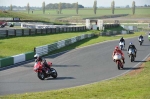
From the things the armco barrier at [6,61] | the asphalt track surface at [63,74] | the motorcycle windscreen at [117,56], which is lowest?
the asphalt track surface at [63,74]

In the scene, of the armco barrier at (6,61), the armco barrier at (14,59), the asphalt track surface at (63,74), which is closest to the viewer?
the asphalt track surface at (63,74)

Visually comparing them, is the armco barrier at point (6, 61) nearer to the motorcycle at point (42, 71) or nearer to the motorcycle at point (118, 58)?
the motorcycle at point (42, 71)

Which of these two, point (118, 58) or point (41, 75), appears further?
point (118, 58)

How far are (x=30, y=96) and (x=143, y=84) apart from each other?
5615mm

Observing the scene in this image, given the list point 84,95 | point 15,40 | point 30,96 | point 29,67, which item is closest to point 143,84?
point 84,95

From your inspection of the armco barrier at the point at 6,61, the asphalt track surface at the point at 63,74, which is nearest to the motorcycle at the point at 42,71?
the asphalt track surface at the point at 63,74

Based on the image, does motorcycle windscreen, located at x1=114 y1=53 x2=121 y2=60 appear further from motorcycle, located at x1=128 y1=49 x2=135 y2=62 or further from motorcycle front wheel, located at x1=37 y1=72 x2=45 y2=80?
motorcycle front wheel, located at x1=37 y1=72 x2=45 y2=80

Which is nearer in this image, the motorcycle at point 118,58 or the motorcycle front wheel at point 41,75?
the motorcycle front wheel at point 41,75

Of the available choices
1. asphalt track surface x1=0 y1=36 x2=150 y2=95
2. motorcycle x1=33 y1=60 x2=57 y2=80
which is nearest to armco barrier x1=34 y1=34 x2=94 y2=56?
asphalt track surface x1=0 y1=36 x2=150 y2=95

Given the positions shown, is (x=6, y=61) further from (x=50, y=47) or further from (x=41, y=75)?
(x=50, y=47)

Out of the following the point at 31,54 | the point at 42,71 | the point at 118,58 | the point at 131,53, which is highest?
the point at 118,58

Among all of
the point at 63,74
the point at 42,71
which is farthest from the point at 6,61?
the point at 42,71

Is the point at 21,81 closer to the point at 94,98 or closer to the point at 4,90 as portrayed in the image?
the point at 4,90

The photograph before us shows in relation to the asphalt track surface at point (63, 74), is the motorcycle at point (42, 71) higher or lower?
higher
